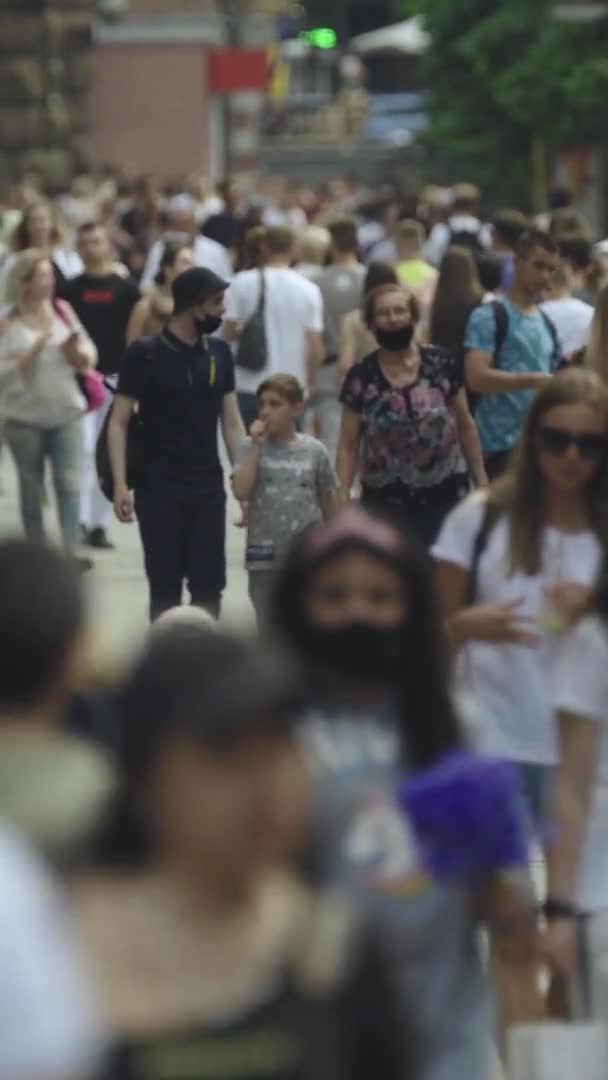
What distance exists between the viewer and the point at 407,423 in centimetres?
998

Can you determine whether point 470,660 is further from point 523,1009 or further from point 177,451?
point 177,451

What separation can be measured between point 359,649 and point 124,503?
6.43 metres

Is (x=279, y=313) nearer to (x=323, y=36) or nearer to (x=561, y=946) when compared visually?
(x=561, y=946)

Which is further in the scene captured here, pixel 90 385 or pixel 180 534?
pixel 90 385

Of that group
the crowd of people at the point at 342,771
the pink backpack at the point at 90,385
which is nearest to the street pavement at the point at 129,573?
the pink backpack at the point at 90,385

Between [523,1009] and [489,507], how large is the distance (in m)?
1.22

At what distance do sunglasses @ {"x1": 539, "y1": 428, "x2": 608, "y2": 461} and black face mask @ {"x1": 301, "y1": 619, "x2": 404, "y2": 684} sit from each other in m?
1.49

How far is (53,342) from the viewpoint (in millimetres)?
14000

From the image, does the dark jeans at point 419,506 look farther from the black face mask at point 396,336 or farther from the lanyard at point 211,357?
the lanyard at point 211,357

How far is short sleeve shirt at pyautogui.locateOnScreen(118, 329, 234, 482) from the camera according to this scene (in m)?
10.7

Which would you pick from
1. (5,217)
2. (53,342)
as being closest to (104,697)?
(53,342)

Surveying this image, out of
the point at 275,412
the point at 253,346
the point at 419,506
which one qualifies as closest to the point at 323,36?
the point at 253,346

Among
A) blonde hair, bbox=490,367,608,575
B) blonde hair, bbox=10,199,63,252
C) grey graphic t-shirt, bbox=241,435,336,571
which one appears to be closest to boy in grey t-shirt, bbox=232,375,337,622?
grey graphic t-shirt, bbox=241,435,336,571

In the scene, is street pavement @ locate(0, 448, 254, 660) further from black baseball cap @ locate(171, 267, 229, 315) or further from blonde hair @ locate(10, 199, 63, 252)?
blonde hair @ locate(10, 199, 63, 252)
